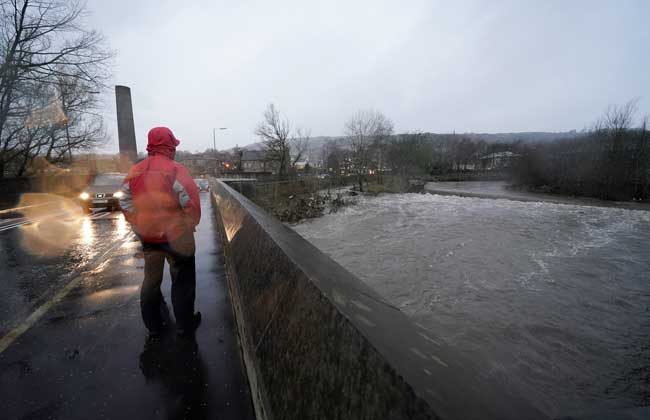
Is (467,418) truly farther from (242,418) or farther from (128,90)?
(128,90)

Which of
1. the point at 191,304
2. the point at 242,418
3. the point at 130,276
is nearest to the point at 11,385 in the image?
the point at 191,304

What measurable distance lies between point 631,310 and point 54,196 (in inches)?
1111

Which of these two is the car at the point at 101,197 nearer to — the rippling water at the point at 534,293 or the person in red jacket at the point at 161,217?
the rippling water at the point at 534,293

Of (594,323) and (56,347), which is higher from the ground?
(56,347)

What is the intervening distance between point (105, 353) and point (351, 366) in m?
2.75

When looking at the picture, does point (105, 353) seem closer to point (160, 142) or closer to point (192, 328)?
point (192, 328)

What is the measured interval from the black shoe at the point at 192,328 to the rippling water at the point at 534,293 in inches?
168

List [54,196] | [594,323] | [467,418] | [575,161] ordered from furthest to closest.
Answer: [575,161] < [54,196] < [594,323] < [467,418]

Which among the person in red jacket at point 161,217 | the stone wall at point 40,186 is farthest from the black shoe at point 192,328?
the stone wall at point 40,186

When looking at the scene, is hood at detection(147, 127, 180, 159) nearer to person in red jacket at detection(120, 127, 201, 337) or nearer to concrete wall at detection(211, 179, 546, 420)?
person in red jacket at detection(120, 127, 201, 337)

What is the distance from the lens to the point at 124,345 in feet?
8.66

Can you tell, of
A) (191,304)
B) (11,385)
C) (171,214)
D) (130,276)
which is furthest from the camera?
(130,276)

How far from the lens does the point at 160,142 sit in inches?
99.2

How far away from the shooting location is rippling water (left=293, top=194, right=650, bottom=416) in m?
4.38
